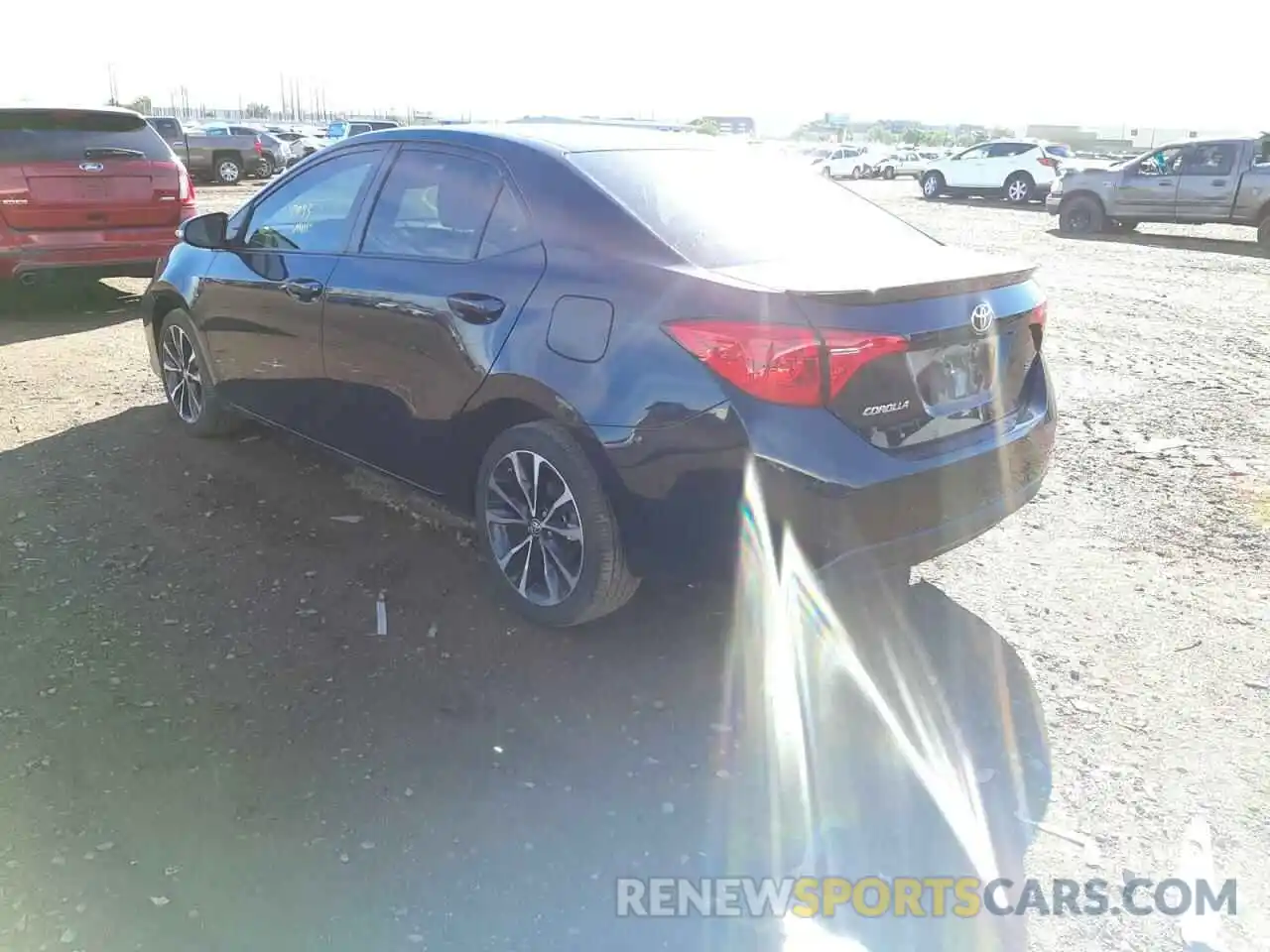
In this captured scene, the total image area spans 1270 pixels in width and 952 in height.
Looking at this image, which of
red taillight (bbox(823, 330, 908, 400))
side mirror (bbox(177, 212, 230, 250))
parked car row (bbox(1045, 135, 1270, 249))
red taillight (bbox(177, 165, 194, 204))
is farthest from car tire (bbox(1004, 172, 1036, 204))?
red taillight (bbox(823, 330, 908, 400))

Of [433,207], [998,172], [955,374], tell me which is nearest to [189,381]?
[433,207]

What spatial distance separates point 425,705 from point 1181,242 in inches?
682

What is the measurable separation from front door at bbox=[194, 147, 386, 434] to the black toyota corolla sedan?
0.07 ft

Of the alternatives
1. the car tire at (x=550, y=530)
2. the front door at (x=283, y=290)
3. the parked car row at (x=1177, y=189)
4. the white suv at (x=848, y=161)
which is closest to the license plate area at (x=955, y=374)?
the car tire at (x=550, y=530)

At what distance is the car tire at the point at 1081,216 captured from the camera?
690 inches

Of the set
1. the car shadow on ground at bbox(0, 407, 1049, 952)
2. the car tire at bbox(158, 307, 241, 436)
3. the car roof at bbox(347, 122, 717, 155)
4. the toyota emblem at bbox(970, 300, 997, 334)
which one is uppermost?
the car roof at bbox(347, 122, 717, 155)

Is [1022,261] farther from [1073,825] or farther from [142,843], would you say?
[142,843]

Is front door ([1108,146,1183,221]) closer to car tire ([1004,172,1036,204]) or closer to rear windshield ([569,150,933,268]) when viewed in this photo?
car tire ([1004,172,1036,204])

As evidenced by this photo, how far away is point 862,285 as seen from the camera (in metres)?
2.85

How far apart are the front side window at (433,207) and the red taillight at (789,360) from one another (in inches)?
46.6

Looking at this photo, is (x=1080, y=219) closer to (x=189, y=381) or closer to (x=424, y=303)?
(x=189, y=381)

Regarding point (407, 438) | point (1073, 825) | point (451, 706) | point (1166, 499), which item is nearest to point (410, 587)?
point (407, 438)

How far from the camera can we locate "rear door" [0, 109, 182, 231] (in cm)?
765

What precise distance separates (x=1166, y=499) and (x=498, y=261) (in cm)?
339
